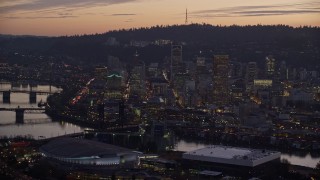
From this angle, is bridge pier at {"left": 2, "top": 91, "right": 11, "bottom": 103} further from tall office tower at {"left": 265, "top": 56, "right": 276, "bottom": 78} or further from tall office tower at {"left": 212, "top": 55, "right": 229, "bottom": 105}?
tall office tower at {"left": 265, "top": 56, "right": 276, "bottom": 78}

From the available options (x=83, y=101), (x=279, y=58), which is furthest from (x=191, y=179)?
(x=279, y=58)

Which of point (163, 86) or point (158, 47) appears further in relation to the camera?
point (158, 47)

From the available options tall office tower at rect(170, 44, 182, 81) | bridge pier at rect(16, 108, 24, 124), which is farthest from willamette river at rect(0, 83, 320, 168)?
tall office tower at rect(170, 44, 182, 81)

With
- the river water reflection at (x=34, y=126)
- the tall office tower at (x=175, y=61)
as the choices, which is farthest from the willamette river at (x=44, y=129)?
the tall office tower at (x=175, y=61)

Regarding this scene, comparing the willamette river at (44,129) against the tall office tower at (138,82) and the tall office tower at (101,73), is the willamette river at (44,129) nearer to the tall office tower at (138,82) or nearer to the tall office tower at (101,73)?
the tall office tower at (138,82)

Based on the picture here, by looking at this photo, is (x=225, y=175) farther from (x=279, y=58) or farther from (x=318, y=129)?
(x=279, y=58)
